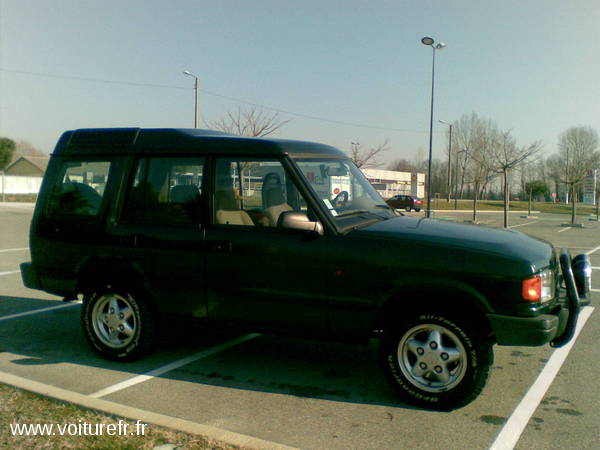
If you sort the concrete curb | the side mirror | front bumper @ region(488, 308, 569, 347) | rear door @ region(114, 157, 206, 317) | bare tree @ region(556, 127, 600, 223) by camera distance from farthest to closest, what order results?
bare tree @ region(556, 127, 600, 223) < rear door @ region(114, 157, 206, 317) < the side mirror < front bumper @ region(488, 308, 569, 347) < the concrete curb

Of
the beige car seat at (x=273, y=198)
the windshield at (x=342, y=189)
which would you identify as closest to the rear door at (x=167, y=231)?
the beige car seat at (x=273, y=198)

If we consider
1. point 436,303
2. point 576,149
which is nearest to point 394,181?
point 576,149

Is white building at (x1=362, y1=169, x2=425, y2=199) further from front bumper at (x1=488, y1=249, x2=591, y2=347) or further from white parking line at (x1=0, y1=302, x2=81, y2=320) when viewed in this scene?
front bumper at (x1=488, y1=249, x2=591, y2=347)

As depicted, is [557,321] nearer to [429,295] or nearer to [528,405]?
[528,405]

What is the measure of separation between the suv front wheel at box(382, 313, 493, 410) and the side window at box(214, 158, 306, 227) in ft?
4.20

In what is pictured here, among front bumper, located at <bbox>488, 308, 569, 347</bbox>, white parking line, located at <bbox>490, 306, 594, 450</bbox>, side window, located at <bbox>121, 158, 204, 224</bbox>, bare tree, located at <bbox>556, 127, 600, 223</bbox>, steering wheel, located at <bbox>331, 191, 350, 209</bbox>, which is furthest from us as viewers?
bare tree, located at <bbox>556, 127, 600, 223</bbox>

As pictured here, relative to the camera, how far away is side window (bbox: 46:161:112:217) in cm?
526

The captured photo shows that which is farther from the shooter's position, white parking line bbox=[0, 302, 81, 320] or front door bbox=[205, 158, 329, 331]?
white parking line bbox=[0, 302, 81, 320]

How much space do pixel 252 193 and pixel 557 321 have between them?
2.62 metres

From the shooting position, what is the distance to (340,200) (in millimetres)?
4766

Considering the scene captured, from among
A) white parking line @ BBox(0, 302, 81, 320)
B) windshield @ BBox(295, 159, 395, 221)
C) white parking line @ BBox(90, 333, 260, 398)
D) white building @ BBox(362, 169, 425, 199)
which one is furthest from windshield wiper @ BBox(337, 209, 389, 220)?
white building @ BBox(362, 169, 425, 199)

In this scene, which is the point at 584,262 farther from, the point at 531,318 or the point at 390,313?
the point at 390,313

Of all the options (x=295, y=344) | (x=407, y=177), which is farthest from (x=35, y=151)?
(x=295, y=344)

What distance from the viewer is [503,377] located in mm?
4926
